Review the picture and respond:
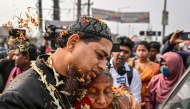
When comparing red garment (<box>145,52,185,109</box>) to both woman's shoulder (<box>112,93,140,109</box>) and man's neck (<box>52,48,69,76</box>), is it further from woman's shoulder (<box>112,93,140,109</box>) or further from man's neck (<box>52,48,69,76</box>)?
man's neck (<box>52,48,69,76</box>)

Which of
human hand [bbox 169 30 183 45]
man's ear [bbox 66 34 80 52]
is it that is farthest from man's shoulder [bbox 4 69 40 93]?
human hand [bbox 169 30 183 45]

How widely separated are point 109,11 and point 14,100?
90.5 ft

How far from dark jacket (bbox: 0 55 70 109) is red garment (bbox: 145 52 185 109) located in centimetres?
260

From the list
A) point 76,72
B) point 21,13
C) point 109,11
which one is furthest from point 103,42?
point 109,11

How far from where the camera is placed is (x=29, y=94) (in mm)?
1220

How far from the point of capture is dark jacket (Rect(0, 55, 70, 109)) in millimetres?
1146

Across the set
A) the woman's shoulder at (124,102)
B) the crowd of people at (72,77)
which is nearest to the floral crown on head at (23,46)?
the crowd of people at (72,77)

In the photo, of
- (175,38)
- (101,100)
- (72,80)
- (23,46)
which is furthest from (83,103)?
(175,38)

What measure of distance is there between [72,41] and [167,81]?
267 centimetres

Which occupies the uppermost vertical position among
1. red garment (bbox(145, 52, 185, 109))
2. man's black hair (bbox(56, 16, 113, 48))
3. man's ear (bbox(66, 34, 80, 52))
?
man's black hair (bbox(56, 16, 113, 48))

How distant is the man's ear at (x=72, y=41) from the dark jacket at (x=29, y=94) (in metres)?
0.18

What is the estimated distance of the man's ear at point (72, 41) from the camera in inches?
55.2

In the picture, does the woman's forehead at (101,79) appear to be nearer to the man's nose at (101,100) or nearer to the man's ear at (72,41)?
the man's nose at (101,100)

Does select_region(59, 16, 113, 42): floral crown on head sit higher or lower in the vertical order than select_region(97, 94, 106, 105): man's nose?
higher
